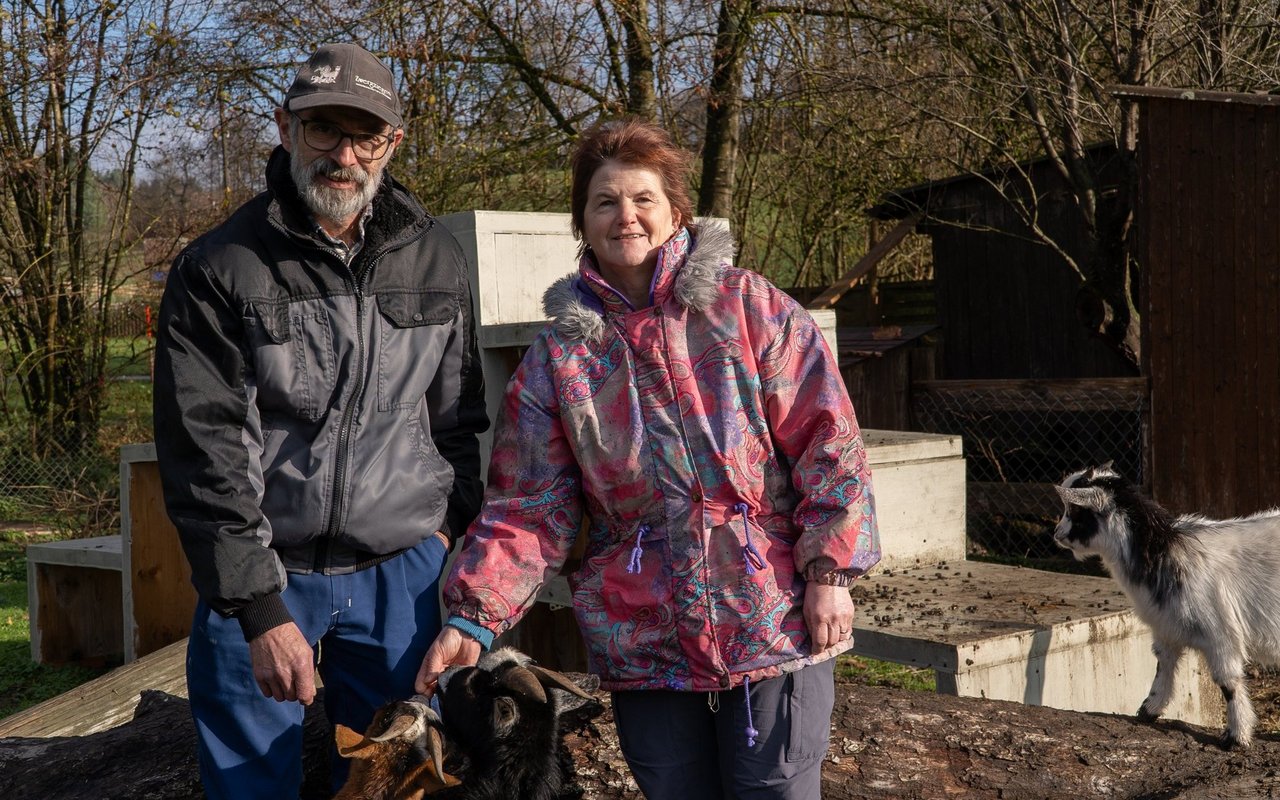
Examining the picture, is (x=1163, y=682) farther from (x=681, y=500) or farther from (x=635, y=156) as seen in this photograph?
(x=635, y=156)

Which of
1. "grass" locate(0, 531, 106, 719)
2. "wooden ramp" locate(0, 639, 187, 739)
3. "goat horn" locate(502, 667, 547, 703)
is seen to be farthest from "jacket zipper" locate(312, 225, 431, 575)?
"grass" locate(0, 531, 106, 719)

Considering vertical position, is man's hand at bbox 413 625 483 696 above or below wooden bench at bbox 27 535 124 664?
above

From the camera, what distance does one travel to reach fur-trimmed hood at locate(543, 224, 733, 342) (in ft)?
8.44

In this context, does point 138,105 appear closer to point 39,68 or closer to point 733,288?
point 39,68

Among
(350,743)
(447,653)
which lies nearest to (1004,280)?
(447,653)

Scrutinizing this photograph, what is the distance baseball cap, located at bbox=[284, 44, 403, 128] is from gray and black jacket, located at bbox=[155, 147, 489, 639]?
0.70 feet

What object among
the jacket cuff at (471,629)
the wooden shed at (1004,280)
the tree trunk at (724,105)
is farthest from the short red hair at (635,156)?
the wooden shed at (1004,280)

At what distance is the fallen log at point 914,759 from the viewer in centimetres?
370

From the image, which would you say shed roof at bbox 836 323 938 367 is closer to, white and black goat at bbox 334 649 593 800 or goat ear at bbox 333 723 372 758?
white and black goat at bbox 334 649 593 800

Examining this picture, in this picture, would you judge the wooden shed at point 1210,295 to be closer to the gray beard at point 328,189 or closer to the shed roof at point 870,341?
the shed roof at point 870,341

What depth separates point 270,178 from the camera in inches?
111

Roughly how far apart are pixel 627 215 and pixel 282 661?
4.18ft

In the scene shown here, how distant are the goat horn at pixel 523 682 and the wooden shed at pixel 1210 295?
6.76 metres

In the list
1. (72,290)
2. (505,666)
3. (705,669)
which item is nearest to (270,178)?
(505,666)
